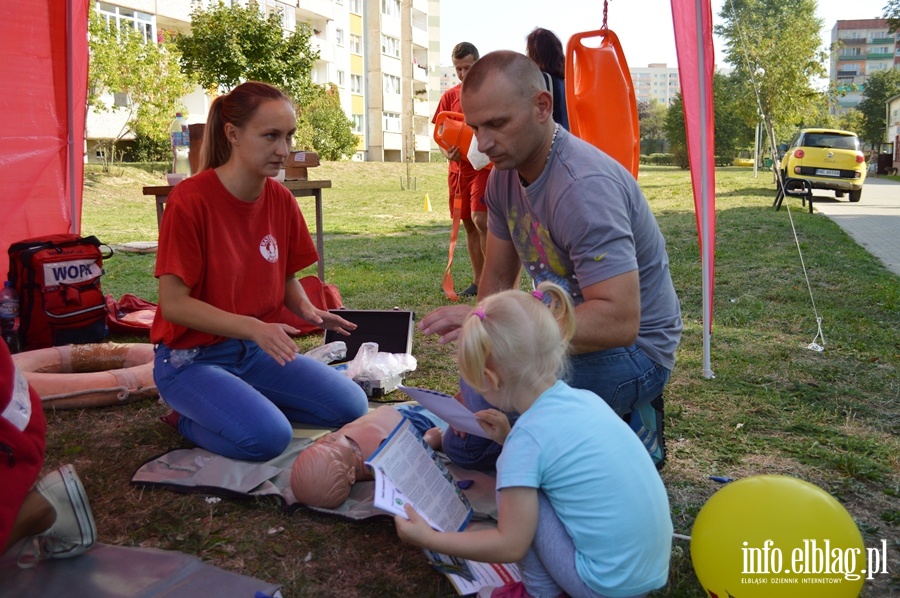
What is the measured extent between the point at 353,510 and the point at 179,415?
1.15 m

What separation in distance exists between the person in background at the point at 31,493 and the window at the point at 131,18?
24.0 m

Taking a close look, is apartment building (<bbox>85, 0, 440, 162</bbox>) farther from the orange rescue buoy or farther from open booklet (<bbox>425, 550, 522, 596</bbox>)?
open booklet (<bbox>425, 550, 522, 596</bbox>)

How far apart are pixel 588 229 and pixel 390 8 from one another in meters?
45.7

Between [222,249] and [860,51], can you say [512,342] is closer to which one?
[222,249]

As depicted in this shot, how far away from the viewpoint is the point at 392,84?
4512 cm

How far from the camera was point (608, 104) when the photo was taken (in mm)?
4676

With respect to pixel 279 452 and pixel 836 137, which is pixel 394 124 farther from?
pixel 279 452

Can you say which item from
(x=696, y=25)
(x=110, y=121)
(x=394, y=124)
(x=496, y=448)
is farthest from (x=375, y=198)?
(x=394, y=124)

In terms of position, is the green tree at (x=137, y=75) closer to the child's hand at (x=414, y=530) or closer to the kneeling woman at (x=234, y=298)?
the kneeling woman at (x=234, y=298)

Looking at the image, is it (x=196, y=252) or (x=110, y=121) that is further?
Answer: (x=110, y=121)

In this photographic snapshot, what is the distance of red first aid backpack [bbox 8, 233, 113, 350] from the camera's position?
440 cm

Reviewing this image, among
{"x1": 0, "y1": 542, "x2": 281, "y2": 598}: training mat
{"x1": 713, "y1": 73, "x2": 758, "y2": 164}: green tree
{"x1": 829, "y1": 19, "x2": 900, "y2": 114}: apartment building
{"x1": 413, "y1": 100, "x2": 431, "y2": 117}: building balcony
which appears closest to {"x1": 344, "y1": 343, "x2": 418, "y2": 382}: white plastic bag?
{"x1": 0, "y1": 542, "x2": 281, "y2": 598}: training mat

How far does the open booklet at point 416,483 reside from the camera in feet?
6.44

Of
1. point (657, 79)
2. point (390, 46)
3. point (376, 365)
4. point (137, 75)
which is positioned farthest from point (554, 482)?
point (657, 79)
